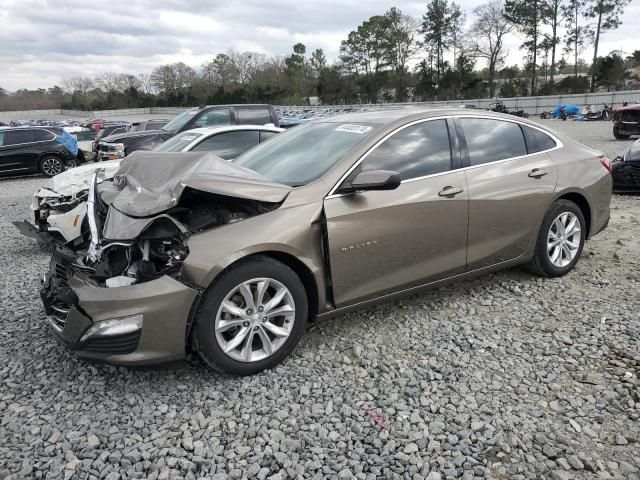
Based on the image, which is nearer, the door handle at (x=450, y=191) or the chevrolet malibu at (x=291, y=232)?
the chevrolet malibu at (x=291, y=232)

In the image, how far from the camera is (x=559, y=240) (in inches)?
180

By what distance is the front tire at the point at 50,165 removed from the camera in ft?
49.0

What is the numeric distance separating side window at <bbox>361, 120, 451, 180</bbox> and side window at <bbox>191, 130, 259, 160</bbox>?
176 inches

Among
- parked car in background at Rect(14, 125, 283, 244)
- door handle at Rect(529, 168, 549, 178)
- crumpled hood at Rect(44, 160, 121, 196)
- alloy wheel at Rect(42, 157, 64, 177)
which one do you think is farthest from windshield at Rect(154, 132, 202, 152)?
alloy wheel at Rect(42, 157, 64, 177)

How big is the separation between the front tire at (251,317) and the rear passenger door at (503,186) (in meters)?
1.60

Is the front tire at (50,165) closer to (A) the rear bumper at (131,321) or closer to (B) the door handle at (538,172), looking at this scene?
(A) the rear bumper at (131,321)

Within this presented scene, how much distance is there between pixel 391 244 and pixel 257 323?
1.08 metres

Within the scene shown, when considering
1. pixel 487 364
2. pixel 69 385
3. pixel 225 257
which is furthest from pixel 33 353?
pixel 487 364

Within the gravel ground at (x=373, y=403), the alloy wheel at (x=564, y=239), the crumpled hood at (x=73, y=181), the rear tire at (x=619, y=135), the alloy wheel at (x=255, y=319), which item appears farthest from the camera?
the rear tire at (x=619, y=135)

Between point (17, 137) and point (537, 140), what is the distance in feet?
49.7

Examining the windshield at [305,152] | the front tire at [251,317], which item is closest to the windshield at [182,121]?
the windshield at [305,152]

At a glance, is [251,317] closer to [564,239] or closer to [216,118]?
[564,239]

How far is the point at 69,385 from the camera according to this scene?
3.13 metres

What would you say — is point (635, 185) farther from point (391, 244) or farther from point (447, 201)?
point (391, 244)
